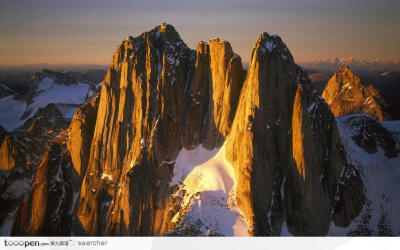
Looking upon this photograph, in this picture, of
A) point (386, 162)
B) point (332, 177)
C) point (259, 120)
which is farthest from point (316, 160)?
point (386, 162)

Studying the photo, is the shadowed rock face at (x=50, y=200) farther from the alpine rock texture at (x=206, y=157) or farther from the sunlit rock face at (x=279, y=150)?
the sunlit rock face at (x=279, y=150)

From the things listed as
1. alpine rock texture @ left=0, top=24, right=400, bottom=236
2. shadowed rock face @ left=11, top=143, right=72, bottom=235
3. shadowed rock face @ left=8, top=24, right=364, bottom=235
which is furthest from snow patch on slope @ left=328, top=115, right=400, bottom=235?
shadowed rock face @ left=11, top=143, right=72, bottom=235

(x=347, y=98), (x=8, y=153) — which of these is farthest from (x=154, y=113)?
(x=347, y=98)

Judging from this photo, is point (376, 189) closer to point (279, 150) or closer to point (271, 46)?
point (279, 150)

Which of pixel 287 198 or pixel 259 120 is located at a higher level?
pixel 259 120

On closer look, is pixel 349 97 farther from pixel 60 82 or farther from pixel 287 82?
pixel 60 82

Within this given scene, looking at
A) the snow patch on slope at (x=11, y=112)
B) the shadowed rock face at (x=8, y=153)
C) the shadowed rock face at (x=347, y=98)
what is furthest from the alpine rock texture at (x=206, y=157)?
the shadowed rock face at (x=347, y=98)
